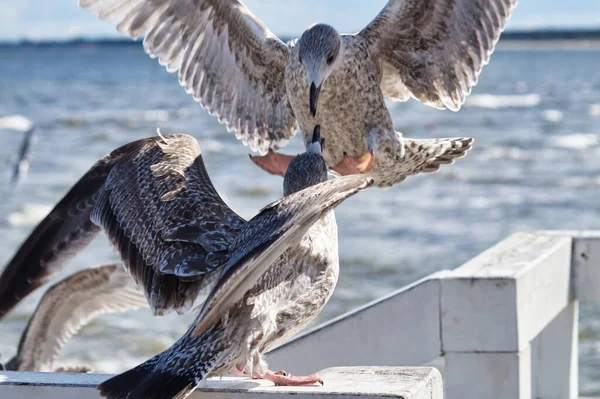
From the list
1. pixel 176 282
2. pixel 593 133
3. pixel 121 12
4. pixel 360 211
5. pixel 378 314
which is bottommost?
pixel 593 133

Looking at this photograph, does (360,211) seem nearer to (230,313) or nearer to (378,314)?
(378,314)

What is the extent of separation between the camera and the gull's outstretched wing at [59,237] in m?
3.65

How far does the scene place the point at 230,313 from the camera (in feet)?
8.82

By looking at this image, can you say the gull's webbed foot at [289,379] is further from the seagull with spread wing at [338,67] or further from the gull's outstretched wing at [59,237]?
the seagull with spread wing at [338,67]

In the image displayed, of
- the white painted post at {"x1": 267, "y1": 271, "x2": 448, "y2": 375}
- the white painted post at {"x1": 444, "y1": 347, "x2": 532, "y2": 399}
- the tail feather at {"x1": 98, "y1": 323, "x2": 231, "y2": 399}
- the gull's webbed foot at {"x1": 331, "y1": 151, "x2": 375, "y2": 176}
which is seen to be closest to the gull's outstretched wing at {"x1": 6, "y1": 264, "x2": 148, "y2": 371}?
the gull's webbed foot at {"x1": 331, "y1": 151, "x2": 375, "y2": 176}

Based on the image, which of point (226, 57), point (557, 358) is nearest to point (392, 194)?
point (226, 57)

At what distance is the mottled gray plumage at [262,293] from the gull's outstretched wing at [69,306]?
6.32 feet

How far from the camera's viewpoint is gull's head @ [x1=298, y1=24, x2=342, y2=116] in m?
4.05

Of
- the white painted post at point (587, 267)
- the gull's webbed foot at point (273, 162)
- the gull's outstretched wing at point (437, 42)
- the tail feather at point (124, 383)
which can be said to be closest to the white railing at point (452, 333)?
the white painted post at point (587, 267)

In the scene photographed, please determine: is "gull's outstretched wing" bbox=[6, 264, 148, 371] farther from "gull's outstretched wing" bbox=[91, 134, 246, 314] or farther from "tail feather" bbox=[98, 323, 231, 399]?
"tail feather" bbox=[98, 323, 231, 399]

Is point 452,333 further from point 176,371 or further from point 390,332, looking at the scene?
point 176,371

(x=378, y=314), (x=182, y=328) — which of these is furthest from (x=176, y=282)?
(x=182, y=328)

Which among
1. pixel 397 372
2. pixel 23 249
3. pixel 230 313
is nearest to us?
pixel 397 372

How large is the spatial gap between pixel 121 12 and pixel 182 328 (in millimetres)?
4670
